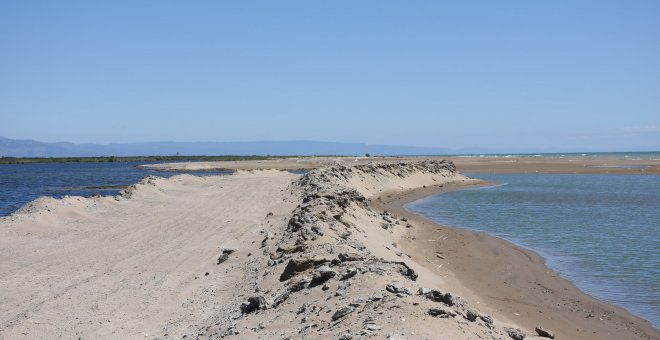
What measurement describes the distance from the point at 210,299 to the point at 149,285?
4.30 ft

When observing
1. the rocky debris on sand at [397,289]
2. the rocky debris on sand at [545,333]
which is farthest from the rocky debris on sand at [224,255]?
the rocky debris on sand at [545,333]

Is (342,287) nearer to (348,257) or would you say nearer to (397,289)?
(397,289)

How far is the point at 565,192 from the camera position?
32.7 meters

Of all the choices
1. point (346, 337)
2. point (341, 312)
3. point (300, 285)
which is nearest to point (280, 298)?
point (300, 285)

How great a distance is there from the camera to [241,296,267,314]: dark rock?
754cm

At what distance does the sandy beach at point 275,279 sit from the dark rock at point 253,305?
18 millimetres

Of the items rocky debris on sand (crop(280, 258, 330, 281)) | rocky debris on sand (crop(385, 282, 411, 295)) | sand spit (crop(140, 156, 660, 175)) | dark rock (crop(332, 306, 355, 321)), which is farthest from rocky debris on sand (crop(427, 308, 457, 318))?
sand spit (crop(140, 156, 660, 175))

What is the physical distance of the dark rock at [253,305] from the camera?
24.7 ft

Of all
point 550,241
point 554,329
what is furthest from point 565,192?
point 554,329

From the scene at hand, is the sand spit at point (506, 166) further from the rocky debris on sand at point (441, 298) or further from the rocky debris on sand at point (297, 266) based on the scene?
the rocky debris on sand at point (441, 298)

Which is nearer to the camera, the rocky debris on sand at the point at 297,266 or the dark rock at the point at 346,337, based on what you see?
the dark rock at the point at 346,337

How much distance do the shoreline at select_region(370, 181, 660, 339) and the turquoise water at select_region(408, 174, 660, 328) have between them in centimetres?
40

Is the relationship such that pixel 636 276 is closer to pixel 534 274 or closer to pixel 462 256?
pixel 534 274

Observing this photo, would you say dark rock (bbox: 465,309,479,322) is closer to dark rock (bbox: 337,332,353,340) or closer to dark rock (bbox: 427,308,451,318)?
dark rock (bbox: 427,308,451,318)
